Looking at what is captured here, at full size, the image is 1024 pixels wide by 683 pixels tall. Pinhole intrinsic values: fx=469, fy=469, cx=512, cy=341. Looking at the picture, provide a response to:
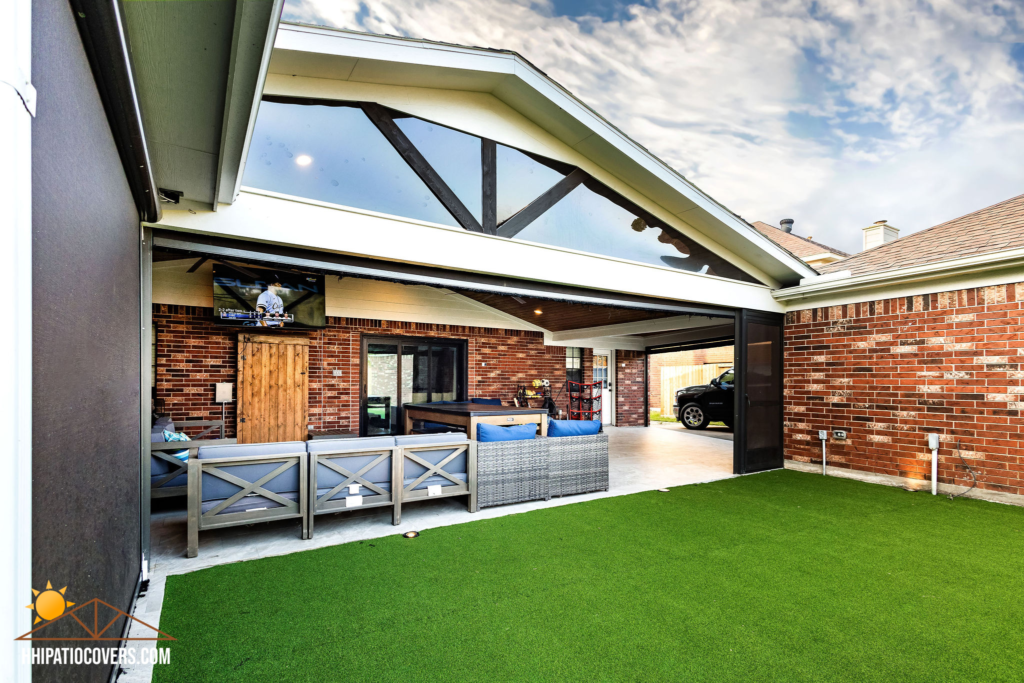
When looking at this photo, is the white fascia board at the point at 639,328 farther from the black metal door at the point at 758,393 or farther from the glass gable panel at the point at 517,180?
the glass gable panel at the point at 517,180

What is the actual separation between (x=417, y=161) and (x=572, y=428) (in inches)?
128

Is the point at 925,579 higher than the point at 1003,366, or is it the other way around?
the point at 1003,366

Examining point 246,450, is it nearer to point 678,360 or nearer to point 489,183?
point 489,183

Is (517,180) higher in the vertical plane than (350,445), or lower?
higher

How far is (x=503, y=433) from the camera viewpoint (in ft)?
16.0

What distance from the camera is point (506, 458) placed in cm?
479

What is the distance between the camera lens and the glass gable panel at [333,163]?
3826mm

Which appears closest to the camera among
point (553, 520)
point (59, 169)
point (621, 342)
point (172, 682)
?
point (59, 169)

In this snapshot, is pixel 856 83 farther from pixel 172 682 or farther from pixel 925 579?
pixel 172 682

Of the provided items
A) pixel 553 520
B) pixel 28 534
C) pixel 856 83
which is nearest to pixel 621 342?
pixel 856 83

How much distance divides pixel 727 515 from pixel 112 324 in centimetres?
482

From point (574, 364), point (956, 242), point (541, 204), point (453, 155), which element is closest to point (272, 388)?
point (453, 155)

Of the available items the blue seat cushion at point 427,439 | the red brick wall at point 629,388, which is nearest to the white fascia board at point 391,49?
the blue seat cushion at point 427,439

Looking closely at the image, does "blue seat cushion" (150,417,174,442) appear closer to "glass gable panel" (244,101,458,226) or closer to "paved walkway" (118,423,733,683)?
"paved walkway" (118,423,733,683)
